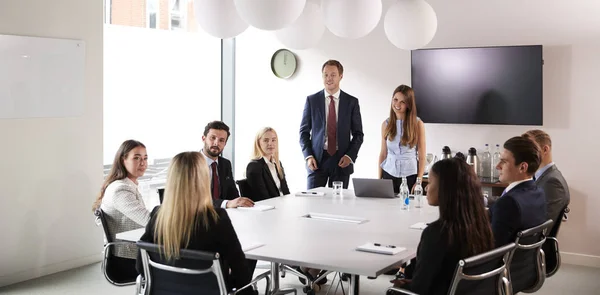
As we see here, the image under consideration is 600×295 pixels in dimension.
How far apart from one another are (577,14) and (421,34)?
2.38 meters

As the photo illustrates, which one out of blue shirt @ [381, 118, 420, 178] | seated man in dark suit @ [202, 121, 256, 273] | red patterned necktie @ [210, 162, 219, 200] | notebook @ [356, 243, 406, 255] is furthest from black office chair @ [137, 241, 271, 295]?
blue shirt @ [381, 118, 420, 178]

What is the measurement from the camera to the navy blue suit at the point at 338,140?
21.3ft

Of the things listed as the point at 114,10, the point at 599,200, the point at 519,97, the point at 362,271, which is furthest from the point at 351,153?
the point at 362,271

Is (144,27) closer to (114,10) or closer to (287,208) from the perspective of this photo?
(114,10)

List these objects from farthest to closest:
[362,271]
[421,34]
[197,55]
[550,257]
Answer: [197,55]
[421,34]
[550,257]
[362,271]

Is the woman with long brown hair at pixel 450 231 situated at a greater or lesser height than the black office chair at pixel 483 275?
greater

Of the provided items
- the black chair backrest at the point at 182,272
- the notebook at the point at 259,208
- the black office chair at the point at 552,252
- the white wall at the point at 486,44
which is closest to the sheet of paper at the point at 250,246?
the black chair backrest at the point at 182,272

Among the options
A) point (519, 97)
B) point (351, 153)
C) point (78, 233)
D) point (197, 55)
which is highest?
point (197, 55)

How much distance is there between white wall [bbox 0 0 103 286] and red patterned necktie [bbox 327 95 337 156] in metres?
2.07

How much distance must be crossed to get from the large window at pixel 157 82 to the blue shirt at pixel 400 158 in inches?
107

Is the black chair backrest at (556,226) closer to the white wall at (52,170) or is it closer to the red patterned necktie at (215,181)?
the red patterned necktie at (215,181)

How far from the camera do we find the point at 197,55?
8.31 metres

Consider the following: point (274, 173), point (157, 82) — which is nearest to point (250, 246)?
point (274, 173)

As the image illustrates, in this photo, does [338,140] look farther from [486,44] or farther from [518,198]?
[518,198]
